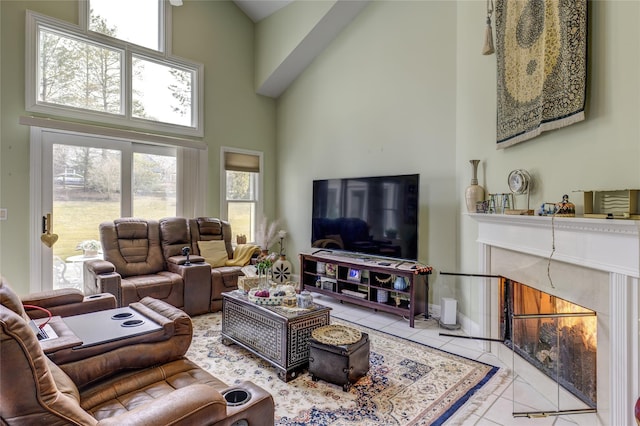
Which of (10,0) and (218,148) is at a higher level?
(10,0)

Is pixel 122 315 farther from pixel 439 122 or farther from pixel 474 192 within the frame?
pixel 439 122

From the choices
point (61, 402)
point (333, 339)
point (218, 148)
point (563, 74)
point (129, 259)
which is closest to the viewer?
point (61, 402)

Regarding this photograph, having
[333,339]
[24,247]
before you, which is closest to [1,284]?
[333,339]

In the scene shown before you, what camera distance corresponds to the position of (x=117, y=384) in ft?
5.55

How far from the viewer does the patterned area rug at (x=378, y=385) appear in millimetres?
2143

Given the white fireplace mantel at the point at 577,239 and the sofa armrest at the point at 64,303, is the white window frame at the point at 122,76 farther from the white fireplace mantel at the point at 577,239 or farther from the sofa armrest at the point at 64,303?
the white fireplace mantel at the point at 577,239

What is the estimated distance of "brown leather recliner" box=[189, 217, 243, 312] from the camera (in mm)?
4207

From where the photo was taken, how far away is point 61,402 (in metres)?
1.08

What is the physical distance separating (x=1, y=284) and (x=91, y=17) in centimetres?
416

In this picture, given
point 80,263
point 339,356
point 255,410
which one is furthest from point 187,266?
point 255,410

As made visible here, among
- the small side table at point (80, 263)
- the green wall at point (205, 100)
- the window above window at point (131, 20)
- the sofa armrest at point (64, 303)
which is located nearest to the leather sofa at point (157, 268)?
the small side table at point (80, 263)

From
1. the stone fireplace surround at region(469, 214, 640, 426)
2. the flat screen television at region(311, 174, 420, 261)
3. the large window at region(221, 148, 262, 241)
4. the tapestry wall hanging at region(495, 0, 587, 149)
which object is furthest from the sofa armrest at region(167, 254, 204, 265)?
the tapestry wall hanging at region(495, 0, 587, 149)

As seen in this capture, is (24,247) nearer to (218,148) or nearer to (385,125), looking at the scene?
(218,148)

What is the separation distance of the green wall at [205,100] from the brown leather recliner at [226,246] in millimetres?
522
